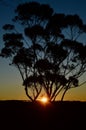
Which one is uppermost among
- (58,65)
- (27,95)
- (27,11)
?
(27,11)

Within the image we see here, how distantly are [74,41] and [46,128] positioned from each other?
80.1ft

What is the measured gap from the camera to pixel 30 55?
32.8m

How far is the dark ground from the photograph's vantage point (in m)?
9.52

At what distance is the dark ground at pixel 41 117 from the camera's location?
31.2 feet

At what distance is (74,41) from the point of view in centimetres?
3319

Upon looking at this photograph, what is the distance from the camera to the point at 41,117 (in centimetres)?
1033

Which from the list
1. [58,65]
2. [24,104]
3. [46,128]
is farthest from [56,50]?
[46,128]

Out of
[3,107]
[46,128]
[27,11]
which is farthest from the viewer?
[27,11]

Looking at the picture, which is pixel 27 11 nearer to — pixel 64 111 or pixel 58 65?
pixel 58 65

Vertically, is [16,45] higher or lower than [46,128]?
higher

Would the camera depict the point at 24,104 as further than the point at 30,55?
No

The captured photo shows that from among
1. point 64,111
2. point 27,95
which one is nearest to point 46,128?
point 64,111

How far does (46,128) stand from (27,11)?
24.1 m

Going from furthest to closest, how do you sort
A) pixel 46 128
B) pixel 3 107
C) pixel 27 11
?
pixel 27 11
pixel 3 107
pixel 46 128
